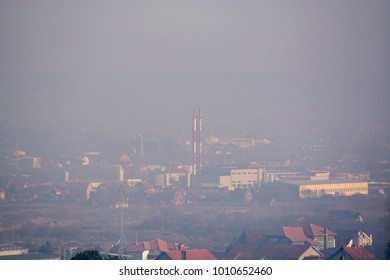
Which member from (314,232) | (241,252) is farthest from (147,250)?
(314,232)

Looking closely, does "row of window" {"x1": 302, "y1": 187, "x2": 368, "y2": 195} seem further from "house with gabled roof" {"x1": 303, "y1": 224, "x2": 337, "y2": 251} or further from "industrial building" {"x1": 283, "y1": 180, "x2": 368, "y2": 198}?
"house with gabled roof" {"x1": 303, "y1": 224, "x2": 337, "y2": 251}

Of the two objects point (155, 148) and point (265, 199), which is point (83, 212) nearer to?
point (265, 199)

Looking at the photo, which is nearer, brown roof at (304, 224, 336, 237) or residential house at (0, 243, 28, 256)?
residential house at (0, 243, 28, 256)

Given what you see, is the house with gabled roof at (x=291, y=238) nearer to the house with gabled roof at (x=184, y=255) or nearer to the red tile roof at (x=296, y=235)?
the red tile roof at (x=296, y=235)

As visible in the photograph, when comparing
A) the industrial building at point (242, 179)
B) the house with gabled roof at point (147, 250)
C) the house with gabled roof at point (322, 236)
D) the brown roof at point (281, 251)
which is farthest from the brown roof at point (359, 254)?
the industrial building at point (242, 179)

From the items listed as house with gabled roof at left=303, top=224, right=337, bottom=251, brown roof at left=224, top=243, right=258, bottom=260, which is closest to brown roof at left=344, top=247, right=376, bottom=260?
brown roof at left=224, top=243, right=258, bottom=260

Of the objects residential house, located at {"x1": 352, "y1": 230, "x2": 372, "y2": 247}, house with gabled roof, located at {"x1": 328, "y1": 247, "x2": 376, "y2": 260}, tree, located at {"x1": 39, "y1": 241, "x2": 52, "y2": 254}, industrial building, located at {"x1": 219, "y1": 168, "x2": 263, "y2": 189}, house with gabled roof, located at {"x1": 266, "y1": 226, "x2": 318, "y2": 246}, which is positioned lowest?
tree, located at {"x1": 39, "y1": 241, "x2": 52, "y2": 254}

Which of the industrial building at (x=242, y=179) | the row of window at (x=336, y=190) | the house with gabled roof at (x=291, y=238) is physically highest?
the industrial building at (x=242, y=179)

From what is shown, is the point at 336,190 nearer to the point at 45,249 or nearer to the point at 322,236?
the point at 322,236
